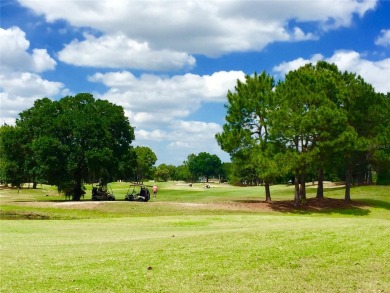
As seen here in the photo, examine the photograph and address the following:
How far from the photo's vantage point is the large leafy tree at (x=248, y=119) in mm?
57741

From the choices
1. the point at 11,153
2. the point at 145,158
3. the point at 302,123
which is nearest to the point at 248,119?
the point at 302,123

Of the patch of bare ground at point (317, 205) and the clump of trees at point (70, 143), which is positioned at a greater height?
the clump of trees at point (70, 143)

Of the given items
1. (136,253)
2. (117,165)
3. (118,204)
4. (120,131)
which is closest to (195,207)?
(118,204)

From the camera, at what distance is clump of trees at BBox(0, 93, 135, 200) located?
205ft

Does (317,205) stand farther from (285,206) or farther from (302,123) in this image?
(302,123)

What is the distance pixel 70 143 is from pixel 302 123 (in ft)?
104

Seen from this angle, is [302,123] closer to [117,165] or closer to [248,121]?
[248,121]

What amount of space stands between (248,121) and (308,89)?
8.28 meters

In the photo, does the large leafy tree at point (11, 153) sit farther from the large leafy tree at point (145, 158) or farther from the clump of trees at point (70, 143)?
the large leafy tree at point (145, 158)

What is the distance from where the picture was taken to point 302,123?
176 ft

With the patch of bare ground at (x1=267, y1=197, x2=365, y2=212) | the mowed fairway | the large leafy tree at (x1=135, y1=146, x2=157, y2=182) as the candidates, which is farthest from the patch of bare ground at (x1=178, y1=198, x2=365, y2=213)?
the large leafy tree at (x1=135, y1=146, x2=157, y2=182)

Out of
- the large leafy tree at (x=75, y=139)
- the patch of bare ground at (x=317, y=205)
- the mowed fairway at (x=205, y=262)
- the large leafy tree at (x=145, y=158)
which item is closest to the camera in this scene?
the mowed fairway at (x=205, y=262)

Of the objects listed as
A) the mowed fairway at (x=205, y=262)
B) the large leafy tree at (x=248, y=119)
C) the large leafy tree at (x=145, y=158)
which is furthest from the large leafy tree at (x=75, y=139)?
the large leafy tree at (x=145, y=158)

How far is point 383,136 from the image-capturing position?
59969mm
